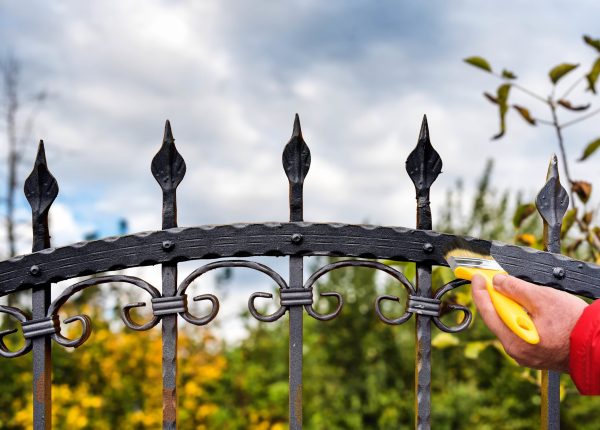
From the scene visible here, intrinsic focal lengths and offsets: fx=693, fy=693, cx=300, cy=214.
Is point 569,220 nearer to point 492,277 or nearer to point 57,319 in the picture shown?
point 492,277

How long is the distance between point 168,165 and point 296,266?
472 millimetres

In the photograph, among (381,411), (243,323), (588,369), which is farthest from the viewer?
(243,323)

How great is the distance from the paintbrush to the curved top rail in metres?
0.04

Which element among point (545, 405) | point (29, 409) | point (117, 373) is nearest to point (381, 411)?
point (117, 373)

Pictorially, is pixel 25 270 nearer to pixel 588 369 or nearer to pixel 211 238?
pixel 211 238

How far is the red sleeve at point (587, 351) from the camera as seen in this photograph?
1569 mm

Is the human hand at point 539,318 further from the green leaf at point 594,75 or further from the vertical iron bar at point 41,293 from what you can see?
the green leaf at point 594,75

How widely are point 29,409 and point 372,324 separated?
291cm

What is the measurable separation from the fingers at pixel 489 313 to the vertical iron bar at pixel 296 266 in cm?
48

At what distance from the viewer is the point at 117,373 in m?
6.21

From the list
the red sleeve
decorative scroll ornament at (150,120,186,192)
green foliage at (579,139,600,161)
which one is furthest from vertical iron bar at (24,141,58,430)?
green foliage at (579,139,600,161)

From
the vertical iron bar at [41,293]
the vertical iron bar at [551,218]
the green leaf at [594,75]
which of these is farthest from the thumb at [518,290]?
the green leaf at [594,75]

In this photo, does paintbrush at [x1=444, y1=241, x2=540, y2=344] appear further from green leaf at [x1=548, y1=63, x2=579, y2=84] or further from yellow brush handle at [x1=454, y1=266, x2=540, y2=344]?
green leaf at [x1=548, y1=63, x2=579, y2=84]

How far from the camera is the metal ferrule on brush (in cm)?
183
